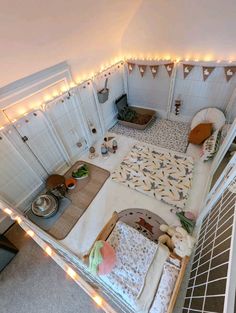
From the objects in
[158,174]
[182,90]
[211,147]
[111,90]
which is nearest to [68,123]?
[111,90]

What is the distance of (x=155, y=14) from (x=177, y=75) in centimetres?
96

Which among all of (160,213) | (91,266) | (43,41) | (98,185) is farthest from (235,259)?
(43,41)

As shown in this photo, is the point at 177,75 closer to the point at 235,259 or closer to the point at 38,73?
the point at 38,73

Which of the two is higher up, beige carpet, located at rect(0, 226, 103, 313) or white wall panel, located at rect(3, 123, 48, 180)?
white wall panel, located at rect(3, 123, 48, 180)

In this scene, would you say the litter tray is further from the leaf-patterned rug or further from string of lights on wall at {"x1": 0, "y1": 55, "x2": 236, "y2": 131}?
string of lights on wall at {"x1": 0, "y1": 55, "x2": 236, "y2": 131}

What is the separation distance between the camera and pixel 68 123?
8.71 feet

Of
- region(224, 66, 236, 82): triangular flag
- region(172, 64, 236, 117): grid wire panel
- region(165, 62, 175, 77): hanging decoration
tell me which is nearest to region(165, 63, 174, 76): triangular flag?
region(165, 62, 175, 77): hanging decoration

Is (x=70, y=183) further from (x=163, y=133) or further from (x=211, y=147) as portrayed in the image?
(x=211, y=147)

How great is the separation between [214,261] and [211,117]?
7.99 ft

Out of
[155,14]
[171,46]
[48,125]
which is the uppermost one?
[155,14]

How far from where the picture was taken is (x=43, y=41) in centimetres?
168

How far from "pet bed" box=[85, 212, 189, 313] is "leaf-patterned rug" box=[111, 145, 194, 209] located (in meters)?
0.79

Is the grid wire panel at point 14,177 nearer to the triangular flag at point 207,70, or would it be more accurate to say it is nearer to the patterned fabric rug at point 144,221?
the patterned fabric rug at point 144,221

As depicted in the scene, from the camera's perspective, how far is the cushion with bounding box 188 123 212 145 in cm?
277
